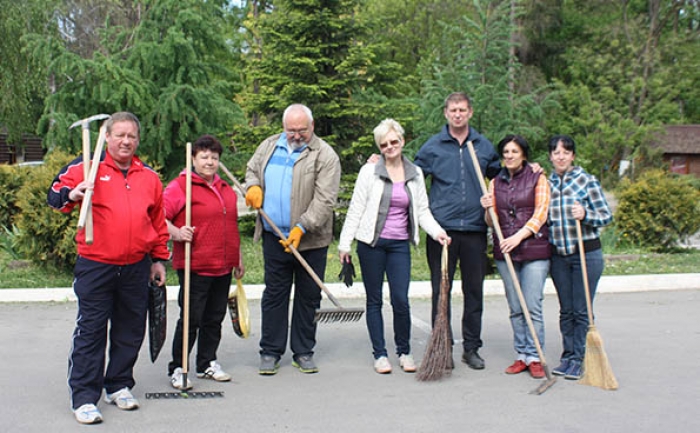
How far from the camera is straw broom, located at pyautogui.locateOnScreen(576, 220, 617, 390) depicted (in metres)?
4.88

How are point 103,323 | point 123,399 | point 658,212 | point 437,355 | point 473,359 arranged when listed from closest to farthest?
point 103,323 < point 123,399 < point 437,355 < point 473,359 < point 658,212

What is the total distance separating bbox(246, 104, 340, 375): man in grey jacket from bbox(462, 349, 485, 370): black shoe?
3.98ft

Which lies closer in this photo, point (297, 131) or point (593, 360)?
point (593, 360)

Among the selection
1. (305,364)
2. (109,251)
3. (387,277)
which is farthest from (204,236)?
(387,277)

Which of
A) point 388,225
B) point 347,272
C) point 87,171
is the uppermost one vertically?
point 87,171

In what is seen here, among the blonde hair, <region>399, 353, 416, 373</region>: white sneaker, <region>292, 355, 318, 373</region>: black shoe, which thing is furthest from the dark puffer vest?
<region>292, 355, 318, 373</region>: black shoe

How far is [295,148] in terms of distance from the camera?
17.0 ft

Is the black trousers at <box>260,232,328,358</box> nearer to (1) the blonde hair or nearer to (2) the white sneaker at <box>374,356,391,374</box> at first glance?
(2) the white sneaker at <box>374,356,391,374</box>

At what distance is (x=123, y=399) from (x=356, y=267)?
18.3ft

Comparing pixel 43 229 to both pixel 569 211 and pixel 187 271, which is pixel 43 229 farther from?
pixel 569 211

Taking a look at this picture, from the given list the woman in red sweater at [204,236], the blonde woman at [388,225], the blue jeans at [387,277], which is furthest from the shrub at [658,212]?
the woman in red sweater at [204,236]

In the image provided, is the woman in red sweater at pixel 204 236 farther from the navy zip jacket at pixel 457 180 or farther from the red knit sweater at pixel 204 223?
the navy zip jacket at pixel 457 180

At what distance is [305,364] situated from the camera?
17.5ft

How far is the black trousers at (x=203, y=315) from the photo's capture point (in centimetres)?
488
